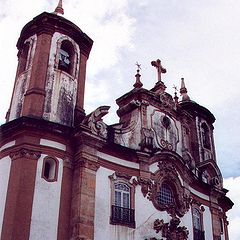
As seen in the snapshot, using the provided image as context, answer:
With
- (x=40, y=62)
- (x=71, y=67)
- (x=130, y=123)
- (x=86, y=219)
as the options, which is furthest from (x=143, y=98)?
(x=86, y=219)

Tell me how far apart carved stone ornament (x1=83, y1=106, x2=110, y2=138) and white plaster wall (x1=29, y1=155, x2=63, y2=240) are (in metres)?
2.60

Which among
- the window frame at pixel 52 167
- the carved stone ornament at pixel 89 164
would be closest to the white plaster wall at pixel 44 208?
the window frame at pixel 52 167

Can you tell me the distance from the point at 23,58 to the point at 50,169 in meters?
6.83

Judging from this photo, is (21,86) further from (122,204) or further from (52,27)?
(122,204)

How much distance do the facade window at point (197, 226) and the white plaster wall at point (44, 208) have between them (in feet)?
24.9

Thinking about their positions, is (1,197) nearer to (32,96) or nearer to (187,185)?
(32,96)

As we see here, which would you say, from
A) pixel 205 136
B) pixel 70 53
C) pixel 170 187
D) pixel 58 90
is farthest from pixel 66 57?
pixel 205 136

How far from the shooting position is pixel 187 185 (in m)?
22.5

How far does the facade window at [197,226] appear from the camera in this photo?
71.7ft

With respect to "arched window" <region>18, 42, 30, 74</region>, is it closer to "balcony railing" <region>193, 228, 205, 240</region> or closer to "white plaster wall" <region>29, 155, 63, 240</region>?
"white plaster wall" <region>29, 155, 63, 240</region>

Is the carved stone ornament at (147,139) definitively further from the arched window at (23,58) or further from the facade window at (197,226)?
the arched window at (23,58)

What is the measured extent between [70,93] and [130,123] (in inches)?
130

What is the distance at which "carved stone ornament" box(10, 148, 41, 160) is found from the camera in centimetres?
1780

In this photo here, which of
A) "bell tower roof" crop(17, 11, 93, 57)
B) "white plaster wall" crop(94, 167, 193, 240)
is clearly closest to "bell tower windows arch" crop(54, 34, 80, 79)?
"bell tower roof" crop(17, 11, 93, 57)
